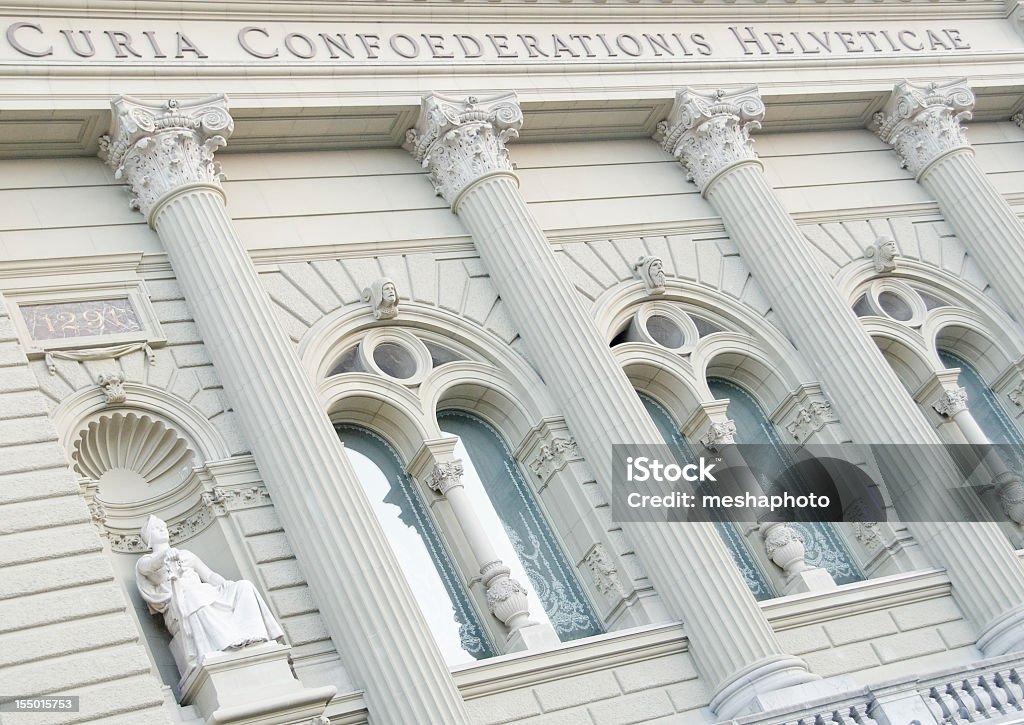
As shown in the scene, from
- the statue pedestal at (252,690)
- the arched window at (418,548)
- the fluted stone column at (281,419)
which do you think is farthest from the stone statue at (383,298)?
the statue pedestal at (252,690)

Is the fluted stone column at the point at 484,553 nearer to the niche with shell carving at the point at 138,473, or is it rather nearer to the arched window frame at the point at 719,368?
the niche with shell carving at the point at 138,473

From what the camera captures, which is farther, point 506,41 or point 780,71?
point 780,71

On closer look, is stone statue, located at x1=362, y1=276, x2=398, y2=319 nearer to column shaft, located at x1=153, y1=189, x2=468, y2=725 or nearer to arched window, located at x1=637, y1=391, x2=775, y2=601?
column shaft, located at x1=153, y1=189, x2=468, y2=725

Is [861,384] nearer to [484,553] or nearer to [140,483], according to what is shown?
[484,553]

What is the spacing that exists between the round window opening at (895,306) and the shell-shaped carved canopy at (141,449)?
1138 centimetres

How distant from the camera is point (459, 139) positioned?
66.6ft

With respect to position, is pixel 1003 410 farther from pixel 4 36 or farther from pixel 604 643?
pixel 4 36

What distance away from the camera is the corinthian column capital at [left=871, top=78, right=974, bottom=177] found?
24.0 meters

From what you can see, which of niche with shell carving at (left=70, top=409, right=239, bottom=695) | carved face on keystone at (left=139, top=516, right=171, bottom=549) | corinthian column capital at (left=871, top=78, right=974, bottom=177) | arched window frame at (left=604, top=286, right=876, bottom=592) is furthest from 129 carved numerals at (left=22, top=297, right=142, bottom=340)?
corinthian column capital at (left=871, top=78, right=974, bottom=177)

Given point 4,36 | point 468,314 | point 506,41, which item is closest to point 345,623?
point 468,314

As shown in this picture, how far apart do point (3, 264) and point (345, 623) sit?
238 inches

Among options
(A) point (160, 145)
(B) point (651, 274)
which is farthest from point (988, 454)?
(A) point (160, 145)

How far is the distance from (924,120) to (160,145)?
1269cm

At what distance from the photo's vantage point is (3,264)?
17.2 metres
